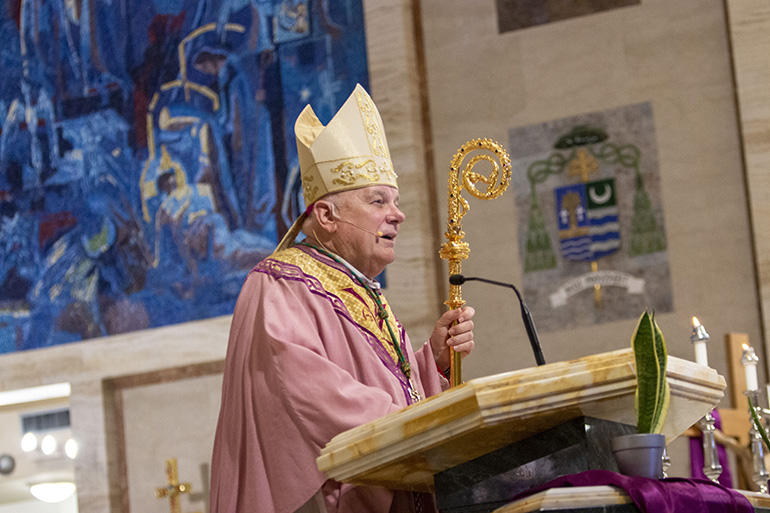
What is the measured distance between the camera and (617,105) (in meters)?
8.34

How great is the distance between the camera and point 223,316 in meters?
9.16

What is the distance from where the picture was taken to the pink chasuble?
293 centimetres

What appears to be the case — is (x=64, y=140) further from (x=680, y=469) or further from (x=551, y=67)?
(x=680, y=469)

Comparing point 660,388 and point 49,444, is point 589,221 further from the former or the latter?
point 660,388

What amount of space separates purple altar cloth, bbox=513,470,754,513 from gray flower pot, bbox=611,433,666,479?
3 centimetres

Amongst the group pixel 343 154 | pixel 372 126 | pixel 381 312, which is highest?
pixel 372 126

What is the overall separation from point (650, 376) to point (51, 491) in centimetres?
Result: 1050

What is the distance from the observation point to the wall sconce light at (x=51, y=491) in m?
11.3

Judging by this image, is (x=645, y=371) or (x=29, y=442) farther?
(x=29, y=442)

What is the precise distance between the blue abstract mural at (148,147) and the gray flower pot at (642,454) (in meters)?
7.20

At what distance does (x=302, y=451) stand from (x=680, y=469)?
5.23m

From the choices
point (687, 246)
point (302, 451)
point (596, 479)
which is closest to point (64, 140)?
point (687, 246)

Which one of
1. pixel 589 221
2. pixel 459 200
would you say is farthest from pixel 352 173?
pixel 589 221

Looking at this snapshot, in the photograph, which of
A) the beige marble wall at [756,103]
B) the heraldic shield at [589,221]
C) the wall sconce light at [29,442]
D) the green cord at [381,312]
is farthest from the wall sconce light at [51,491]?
the green cord at [381,312]
